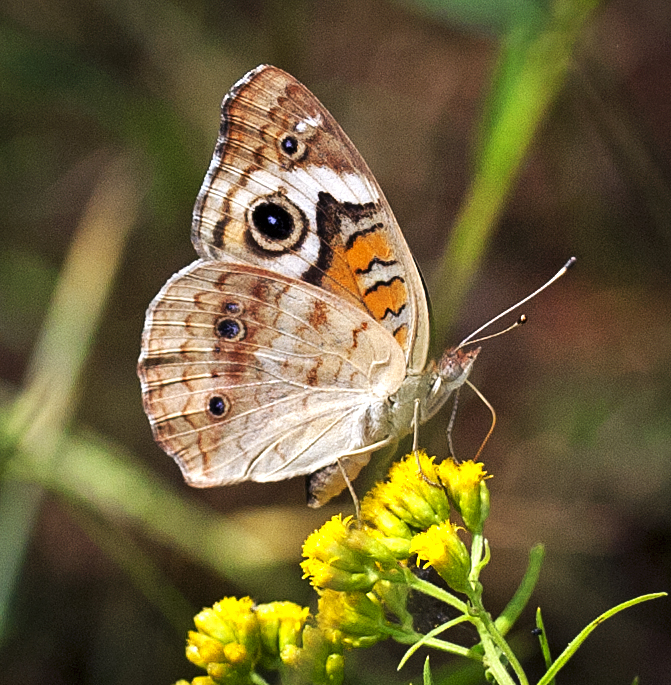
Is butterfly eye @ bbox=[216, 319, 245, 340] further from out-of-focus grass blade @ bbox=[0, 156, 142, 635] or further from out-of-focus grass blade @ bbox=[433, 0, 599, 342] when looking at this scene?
out-of-focus grass blade @ bbox=[0, 156, 142, 635]

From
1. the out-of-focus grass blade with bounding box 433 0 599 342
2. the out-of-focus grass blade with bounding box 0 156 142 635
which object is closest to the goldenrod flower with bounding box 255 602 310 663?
the out-of-focus grass blade with bounding box 433 0 599 342

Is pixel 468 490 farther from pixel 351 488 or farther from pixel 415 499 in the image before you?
pixel 351 488

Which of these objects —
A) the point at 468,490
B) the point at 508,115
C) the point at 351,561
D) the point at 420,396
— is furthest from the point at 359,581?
the point at 508,115

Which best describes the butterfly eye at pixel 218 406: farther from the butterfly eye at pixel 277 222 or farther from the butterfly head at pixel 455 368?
the butterfly head at pixel 455 368

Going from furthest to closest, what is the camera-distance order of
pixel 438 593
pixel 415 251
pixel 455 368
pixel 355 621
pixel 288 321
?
pixel 415 251
pixel 288 321
pixel 455 368
pixel 355 621
pixel 438 593

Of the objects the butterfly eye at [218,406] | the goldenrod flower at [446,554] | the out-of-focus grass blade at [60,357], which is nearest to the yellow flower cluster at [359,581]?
the goldenrod flower at [446,554]
